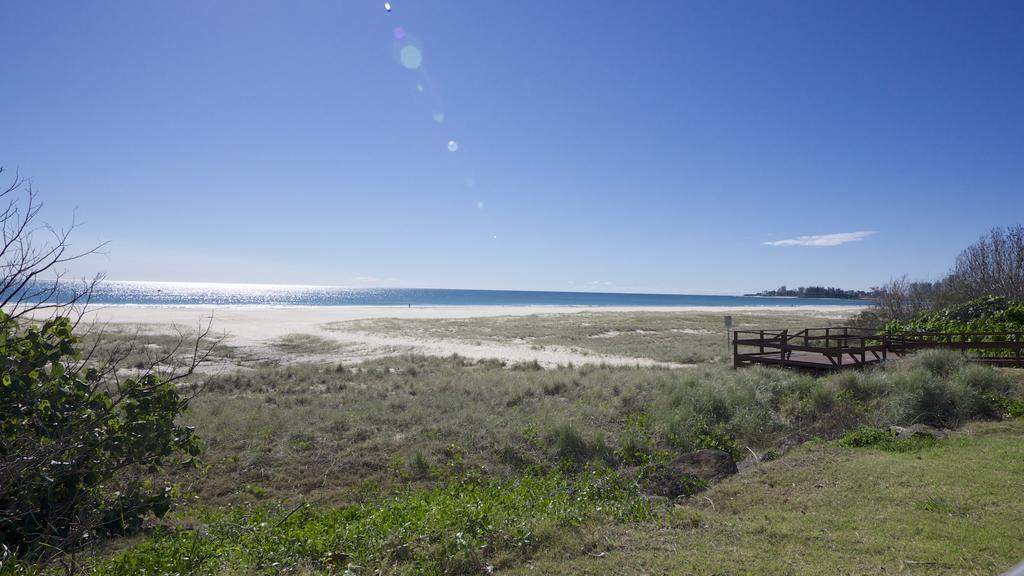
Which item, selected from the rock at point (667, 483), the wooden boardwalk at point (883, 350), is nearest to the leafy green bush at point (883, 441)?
the rock at point (667, 483)

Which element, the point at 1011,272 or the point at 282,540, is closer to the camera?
the point at 282,540

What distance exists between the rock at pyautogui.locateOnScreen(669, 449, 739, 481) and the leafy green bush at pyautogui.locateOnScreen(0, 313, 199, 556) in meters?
7.86

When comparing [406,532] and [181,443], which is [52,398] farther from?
[406,532]

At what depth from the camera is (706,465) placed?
890 centimetres

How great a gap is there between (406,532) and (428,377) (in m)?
14.6

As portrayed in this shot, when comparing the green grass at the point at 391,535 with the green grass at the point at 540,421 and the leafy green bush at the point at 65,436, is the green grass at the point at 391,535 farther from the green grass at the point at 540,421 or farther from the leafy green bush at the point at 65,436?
the green grass at the point at 540,421

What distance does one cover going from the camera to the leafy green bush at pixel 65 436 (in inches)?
195

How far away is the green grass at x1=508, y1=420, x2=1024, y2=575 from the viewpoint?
5.13m


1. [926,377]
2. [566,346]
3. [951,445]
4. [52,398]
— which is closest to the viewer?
[52,398]

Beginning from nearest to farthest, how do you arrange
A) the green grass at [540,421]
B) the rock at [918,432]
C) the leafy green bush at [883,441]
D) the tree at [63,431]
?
the tree at [63,431] → the leafy green bush at [883,441] → the rock at [918,432] → the green grass at [540,421]

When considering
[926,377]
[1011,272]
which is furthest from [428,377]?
[1011,272]

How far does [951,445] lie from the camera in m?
8.91

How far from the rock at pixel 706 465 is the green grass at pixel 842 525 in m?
0.46

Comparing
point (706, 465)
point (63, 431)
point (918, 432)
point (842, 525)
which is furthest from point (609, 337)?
point (63, 431)
